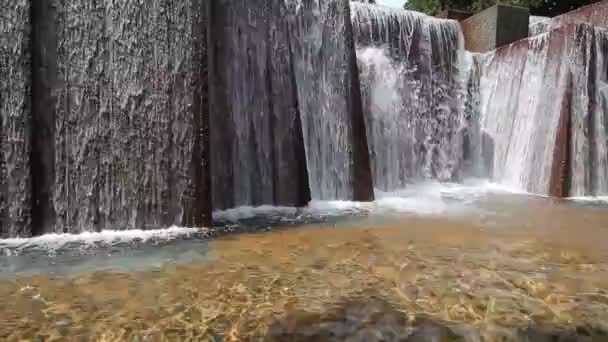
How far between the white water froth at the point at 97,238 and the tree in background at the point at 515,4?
16.6 meters

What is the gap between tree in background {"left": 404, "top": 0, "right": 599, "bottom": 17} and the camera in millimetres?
16906

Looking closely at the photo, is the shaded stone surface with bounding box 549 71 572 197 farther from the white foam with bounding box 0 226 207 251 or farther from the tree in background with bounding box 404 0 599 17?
the tree in background with bounding box 404 0 599 17

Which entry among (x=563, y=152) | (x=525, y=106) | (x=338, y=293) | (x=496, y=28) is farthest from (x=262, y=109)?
(x=496, y=28)

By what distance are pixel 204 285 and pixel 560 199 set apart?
5.92m

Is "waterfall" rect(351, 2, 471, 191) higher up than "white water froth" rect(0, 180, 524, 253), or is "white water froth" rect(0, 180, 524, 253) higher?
"waterfall" rect(351, 2, 471, 191)

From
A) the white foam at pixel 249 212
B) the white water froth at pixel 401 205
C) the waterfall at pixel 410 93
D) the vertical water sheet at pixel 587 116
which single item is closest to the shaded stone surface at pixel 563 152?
the vertical water sheet at pixel 587 116

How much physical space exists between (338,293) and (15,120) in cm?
335

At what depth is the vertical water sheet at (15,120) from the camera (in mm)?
4008

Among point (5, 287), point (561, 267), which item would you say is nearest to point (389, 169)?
point (561, 267)

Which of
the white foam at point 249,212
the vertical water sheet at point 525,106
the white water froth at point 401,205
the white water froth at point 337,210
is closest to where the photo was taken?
the white water froth at point 337,210

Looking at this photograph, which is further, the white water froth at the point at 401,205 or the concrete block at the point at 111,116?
the white water froth at the point at 401,205

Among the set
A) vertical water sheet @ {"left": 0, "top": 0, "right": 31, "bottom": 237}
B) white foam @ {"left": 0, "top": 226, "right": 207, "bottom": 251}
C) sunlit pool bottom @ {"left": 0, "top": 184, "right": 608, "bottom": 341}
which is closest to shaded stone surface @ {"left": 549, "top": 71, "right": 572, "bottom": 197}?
sunlit pool bottom @ {"left": 0, "top": 184, "right": 608, "bottom": 341}

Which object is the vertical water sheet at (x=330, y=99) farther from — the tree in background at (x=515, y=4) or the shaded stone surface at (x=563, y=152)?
the tree in background at (x=515, y=4)

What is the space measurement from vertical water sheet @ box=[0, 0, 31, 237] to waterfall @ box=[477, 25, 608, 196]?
699 cm
